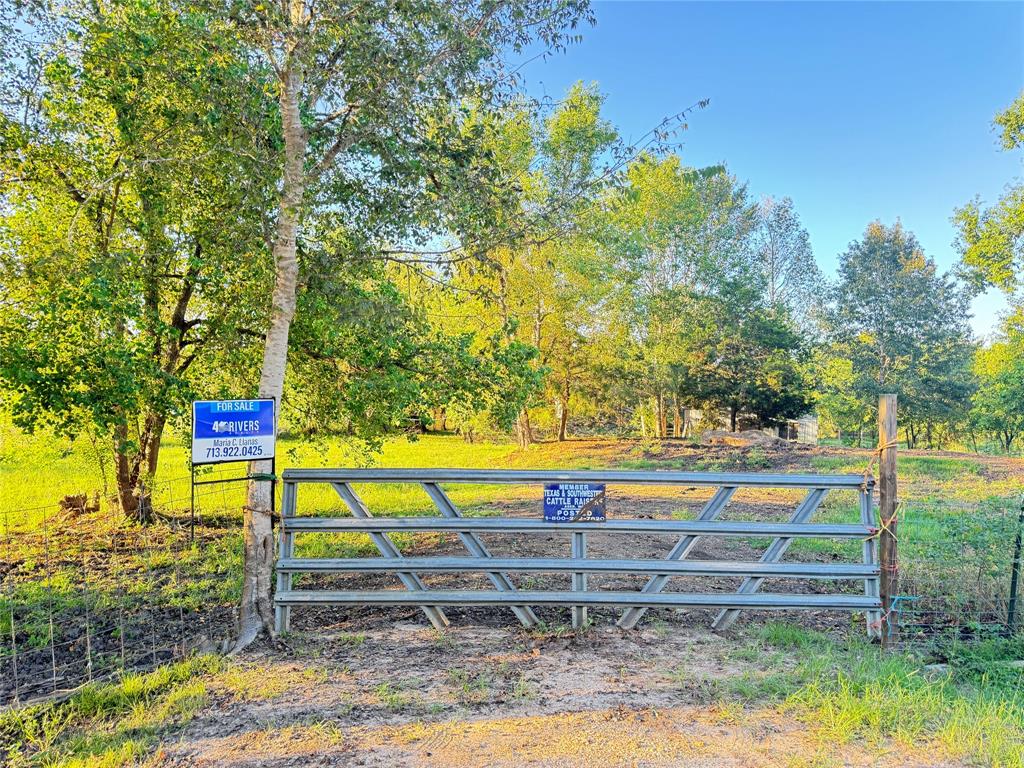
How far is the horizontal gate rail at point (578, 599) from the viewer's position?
4.11 meters

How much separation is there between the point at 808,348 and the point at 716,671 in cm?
3155

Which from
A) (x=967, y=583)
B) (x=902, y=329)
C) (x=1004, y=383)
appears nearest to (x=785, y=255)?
(x=902, y=329)

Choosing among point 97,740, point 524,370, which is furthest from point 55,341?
point 524,370

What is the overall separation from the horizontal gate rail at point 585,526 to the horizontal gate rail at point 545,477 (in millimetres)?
307

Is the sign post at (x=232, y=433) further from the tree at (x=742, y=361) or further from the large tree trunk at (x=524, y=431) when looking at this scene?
the tree at (x=742, y=361)

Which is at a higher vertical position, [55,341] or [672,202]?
[672,202]

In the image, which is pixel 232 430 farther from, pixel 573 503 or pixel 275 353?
pixel 573 503

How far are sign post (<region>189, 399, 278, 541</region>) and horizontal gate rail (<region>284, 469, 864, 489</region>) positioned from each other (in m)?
0.30

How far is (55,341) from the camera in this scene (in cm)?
555

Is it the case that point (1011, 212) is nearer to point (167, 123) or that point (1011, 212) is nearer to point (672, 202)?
point (672, 202)

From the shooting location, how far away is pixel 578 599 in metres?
4.21

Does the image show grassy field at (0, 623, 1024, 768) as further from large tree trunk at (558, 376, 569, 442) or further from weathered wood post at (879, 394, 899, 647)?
large tree trunk at (558, 376, 569, 442)

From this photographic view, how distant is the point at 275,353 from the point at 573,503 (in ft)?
8.95

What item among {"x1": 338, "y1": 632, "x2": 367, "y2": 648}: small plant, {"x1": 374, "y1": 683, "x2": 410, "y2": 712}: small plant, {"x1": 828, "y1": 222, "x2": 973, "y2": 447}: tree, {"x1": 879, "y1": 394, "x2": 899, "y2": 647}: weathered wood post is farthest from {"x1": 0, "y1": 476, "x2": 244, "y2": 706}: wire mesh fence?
{"x1": 828, "y1": 222, "x2": 973, "y2": 447}: tree
